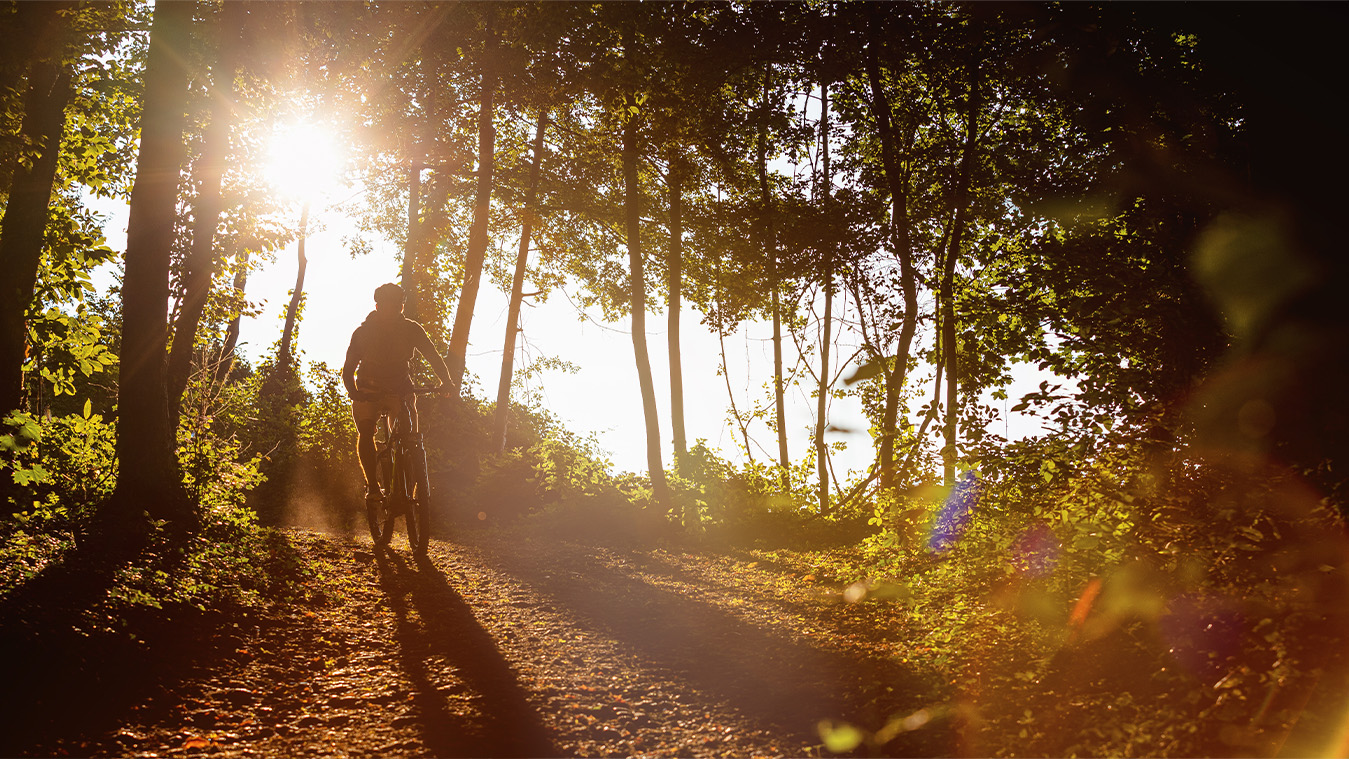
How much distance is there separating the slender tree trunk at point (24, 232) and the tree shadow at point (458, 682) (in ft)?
14.9

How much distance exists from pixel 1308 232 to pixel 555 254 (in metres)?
17.6

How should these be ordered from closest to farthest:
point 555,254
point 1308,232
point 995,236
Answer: point 1308,232, point 995,236, point 555,254

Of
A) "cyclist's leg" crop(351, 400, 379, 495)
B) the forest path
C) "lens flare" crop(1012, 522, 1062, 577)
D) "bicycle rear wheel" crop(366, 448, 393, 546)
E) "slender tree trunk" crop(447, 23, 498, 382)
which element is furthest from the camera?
"slender tree trunk" crop(447, 23, 498, 382)

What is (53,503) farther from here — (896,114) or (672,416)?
(896,114)

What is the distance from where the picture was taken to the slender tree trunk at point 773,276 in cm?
1301

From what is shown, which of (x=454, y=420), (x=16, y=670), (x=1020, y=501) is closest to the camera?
(x=16, y=670)

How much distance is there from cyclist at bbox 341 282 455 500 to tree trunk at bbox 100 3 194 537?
1.59 meters

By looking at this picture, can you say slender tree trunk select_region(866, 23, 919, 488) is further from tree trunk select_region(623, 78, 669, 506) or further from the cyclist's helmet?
the cyclist's helmet

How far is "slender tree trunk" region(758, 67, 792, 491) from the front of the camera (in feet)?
42.7

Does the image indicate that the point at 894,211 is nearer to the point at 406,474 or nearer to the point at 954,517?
the point at 954,517

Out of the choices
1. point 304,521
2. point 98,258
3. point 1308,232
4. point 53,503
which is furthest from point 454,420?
point 1308,232

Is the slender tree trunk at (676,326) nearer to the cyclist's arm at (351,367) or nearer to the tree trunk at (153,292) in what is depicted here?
the cyclist's arm at (351,367)

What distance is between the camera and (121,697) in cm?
342

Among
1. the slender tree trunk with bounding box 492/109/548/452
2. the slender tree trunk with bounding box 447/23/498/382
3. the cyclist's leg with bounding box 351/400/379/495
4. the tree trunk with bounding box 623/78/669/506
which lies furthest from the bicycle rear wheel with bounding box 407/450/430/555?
the slender tree trunk with bounding box 492/109/548/452
